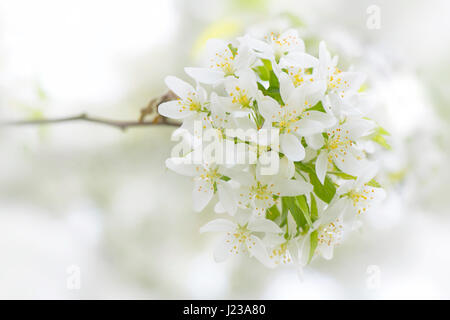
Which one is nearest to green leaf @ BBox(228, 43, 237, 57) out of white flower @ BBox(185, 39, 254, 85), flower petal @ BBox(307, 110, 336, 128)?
white flower @ BBox(185, 39, 254, 85)

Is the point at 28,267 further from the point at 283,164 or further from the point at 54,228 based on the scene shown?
the point at 283,164

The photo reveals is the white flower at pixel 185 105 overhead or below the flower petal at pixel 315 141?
overhead

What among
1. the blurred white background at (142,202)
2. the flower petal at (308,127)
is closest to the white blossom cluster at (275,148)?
the flower petal at (308,127)

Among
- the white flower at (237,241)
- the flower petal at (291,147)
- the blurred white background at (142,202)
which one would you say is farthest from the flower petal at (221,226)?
the blurred white background at (142,202)

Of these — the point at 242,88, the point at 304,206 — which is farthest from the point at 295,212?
the point at 242,88

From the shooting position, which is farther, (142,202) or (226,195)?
(142,202)

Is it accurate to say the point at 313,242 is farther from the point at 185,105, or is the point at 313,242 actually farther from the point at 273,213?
the point at 185,105

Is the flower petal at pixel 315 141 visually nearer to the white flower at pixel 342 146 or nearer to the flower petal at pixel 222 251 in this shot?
the white flower at pixel 342 146

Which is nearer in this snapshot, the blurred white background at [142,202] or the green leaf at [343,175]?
the green leaf at [343,175]
